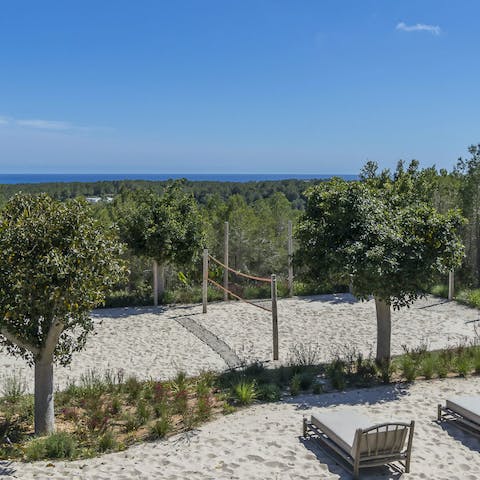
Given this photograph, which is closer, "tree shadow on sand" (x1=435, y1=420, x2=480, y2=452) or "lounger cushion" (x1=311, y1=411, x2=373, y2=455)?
"lounger cushion" (x1=311, y1=411, x2=373, y2=455)

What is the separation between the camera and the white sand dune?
19.2ft

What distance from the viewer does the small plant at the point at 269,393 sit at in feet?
27.0

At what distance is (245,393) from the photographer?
8.08 meters

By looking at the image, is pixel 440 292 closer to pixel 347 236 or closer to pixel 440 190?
pixel 440 190

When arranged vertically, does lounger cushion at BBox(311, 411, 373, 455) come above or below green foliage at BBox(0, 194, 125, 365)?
below

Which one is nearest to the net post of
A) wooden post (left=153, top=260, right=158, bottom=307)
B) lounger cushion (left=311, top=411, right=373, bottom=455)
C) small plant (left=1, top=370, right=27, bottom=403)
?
wooden post (left=153, top=260, right=158, bottom=307)

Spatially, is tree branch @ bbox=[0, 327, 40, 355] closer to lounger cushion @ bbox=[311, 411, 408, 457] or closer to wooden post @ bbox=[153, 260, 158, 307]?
lounger cushion @ bbox=[311, 411, 408, 457]

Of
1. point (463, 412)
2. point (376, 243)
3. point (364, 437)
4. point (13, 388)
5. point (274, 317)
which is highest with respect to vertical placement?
point (376, 243)

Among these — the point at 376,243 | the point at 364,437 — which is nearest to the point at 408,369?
the point at 376,243

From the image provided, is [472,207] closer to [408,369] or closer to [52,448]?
[408,369]

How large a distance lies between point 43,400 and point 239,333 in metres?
6.42

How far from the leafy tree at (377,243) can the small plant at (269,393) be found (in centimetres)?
206

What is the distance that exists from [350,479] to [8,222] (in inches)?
195

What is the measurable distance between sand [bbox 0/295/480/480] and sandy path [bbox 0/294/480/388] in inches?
0.9
